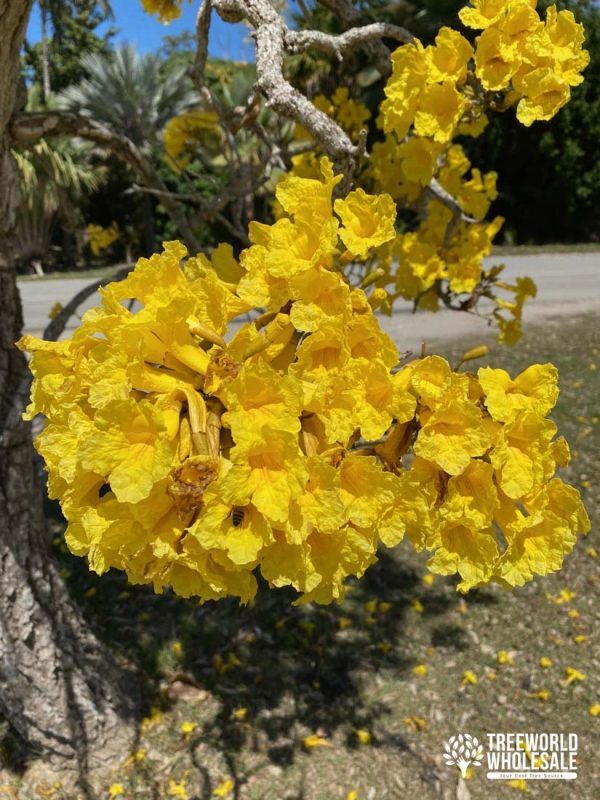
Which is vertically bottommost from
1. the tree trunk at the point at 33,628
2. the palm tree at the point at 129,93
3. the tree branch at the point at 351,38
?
the tree trunk at the point at 33,628

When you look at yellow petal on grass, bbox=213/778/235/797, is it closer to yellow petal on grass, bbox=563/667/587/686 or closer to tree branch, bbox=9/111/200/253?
yellow petal on grass, bbox=563/667/587/686

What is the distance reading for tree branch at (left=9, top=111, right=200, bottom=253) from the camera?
7.48 feet

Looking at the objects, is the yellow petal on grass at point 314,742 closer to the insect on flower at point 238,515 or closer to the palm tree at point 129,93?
the insect on flower at point 238,515

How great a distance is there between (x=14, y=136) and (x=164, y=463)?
1960mm

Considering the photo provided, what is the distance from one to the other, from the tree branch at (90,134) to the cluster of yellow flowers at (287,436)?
1593 millimetres

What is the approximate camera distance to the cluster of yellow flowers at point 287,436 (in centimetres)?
88

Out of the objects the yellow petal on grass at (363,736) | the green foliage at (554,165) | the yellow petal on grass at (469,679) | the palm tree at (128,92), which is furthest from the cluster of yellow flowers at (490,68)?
the palm tree at (128,92)

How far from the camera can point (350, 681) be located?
11.2 ft

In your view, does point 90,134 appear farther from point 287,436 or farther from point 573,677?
point 573,677

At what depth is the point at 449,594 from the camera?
4.09 metres

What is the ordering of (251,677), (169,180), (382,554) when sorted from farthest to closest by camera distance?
(169,180) → (382,554) → (251,677)

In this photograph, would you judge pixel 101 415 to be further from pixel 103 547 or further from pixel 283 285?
pixel 283 285

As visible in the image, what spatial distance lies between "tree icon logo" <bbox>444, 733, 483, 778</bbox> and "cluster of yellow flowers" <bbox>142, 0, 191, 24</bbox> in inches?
131

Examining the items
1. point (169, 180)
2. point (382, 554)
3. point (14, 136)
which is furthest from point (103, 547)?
point (169, 180)
